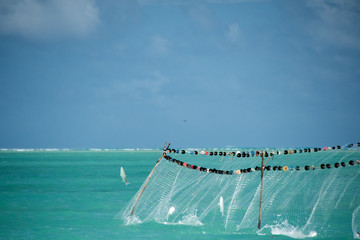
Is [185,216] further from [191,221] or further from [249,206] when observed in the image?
[249,206]

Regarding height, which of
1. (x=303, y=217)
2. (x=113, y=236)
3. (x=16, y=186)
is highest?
(x=16, y=186)

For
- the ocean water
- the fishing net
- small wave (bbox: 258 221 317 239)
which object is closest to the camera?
the fishing net

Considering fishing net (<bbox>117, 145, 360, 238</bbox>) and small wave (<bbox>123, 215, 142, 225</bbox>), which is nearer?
fishing net (<bbox>117, 145, 360, 238</bbox>)

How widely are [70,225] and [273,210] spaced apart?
847 centimetres

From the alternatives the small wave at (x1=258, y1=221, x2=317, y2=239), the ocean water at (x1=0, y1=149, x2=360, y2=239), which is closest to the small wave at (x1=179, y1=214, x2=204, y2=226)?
the ocean water at (x1=0, y1=149, x2=360, y2=239)

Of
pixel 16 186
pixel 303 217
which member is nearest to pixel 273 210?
pixel 303 217

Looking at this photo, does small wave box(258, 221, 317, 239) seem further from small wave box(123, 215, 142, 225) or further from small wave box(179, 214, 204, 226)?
small wave box(123, 215, 142, 225)

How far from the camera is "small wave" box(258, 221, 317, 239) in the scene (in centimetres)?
1268

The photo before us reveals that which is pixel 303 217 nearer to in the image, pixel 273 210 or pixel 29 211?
pixel 273 210

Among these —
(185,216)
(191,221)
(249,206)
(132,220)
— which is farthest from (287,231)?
(132,220)

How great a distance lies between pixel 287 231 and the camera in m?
13.4

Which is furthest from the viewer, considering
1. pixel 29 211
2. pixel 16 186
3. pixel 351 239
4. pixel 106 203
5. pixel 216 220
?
pixel 16 186

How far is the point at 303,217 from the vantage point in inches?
627

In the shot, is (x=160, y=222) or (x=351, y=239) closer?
(x=351, y=239)
